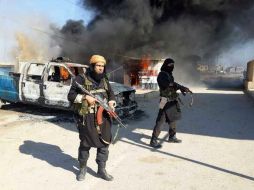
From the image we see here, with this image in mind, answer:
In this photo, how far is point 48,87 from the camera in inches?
398

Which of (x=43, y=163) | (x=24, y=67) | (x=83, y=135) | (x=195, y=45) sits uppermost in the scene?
(x=195, y=45)

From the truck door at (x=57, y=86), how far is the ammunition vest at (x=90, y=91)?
491cm

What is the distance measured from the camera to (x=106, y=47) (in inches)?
953

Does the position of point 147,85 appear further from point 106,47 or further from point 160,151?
point 160,151

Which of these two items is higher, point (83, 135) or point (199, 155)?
point (83, 135)

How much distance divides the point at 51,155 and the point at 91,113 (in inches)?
73.1

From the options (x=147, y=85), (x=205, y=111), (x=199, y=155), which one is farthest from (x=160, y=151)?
(x=147, y=85)

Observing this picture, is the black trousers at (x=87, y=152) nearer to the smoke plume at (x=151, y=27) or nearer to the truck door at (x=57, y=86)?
the truck door at (x=57, y=86)

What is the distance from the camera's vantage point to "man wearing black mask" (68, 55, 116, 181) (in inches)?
185

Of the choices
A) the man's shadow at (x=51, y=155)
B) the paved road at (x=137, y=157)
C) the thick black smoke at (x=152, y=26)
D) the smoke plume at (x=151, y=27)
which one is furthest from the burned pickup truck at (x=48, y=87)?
the thick black smoke at (x=152, y=26)

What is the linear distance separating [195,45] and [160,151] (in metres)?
21.1

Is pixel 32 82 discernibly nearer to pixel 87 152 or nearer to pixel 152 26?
pixel 87 152

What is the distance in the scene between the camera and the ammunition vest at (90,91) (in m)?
4.70

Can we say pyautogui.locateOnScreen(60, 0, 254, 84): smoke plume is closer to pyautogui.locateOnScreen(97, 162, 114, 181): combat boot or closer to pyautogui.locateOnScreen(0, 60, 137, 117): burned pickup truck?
pyautogui.locateOnScreen(0, 60, 137, 117): burned pickup truck
